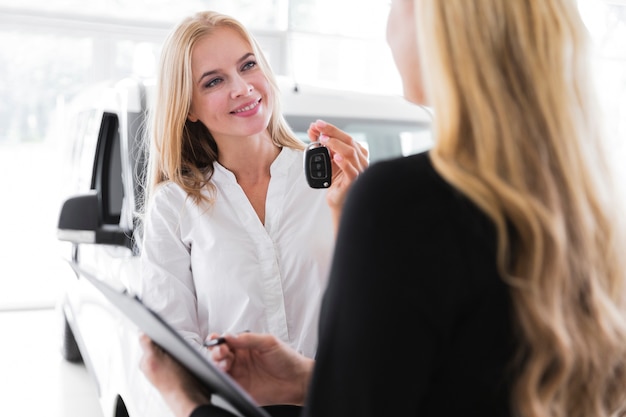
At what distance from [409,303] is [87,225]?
1.85m

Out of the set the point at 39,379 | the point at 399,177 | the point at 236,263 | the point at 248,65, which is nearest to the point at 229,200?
the point at 236,263

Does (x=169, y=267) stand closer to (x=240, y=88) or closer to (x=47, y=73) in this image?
(x=240, y=88)

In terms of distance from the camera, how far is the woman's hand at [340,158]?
5.82 feet

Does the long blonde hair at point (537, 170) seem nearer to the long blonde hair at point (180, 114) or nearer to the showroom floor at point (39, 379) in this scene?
the long blonde hair at point (180, 114)

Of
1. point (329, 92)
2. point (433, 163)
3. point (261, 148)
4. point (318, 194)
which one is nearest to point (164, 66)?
point (261, 148)

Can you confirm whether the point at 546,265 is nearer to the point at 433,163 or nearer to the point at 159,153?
the point at 433,163

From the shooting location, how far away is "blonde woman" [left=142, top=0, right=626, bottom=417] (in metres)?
0.80

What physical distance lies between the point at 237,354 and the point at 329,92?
5.44ft

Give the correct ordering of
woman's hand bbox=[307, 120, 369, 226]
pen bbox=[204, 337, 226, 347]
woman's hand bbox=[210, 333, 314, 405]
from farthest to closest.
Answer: woman's hand bbox=[307, 120, 369, 226] → woman's hand bbox=[210, 333, 314, 405] → pen bbox=[204, 337, 226, 347]

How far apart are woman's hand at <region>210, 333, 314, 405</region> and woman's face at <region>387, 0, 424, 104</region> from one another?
0.61 m

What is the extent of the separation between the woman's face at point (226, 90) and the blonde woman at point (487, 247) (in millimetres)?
1177

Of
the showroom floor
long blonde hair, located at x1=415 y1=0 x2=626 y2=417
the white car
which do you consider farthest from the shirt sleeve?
the showroom floor

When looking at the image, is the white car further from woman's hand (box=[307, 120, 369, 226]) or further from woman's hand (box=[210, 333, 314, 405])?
woman's hand (box=[307, 120, 369, 226])

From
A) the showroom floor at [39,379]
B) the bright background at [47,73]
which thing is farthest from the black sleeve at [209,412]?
the bright background at [47,73]
